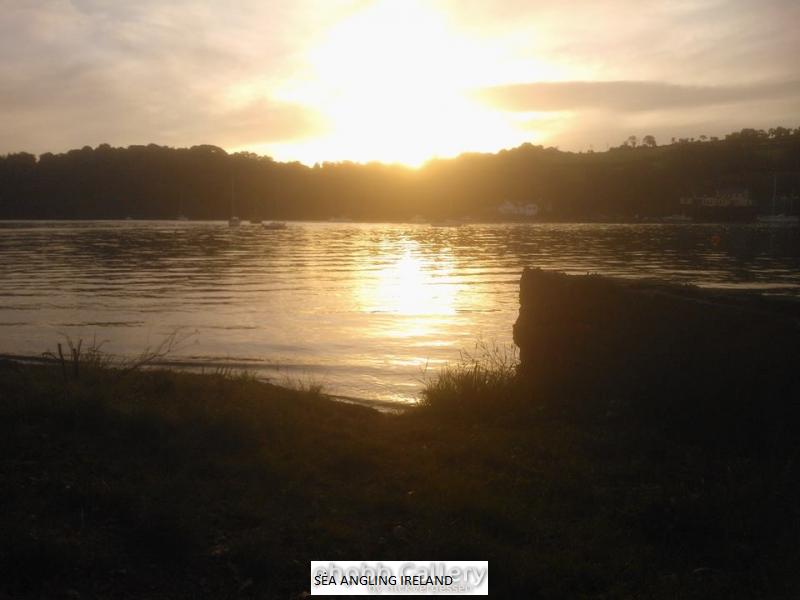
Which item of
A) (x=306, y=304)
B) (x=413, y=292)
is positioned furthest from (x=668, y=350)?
(x=413, y=292)

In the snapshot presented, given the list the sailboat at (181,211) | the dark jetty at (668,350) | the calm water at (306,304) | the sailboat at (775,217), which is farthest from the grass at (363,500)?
the sailboat at (181,211)

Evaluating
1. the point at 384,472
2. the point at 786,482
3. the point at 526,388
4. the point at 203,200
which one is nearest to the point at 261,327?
the point at 526,388

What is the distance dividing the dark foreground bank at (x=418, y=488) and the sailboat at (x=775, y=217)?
464ft

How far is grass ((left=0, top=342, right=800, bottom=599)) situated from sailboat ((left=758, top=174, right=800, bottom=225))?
14202 cm

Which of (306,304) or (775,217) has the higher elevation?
(775,217)

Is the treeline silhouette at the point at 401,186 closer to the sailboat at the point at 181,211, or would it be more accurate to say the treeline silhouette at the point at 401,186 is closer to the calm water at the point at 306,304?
the sailboat at the point at 181,211

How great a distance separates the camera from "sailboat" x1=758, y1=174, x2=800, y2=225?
13388 cm

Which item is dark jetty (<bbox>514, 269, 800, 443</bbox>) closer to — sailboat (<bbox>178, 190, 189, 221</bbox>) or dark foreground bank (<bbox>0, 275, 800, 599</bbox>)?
dark foreground bank (<bbox>0, 275, 800, 599</bbox>)

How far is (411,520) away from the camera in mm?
5492

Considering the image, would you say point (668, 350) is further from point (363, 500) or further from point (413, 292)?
point (413, 292)

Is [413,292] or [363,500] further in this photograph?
[413,292]

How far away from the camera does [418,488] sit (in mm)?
6020

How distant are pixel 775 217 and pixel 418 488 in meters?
145

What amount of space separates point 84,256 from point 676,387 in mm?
46043
